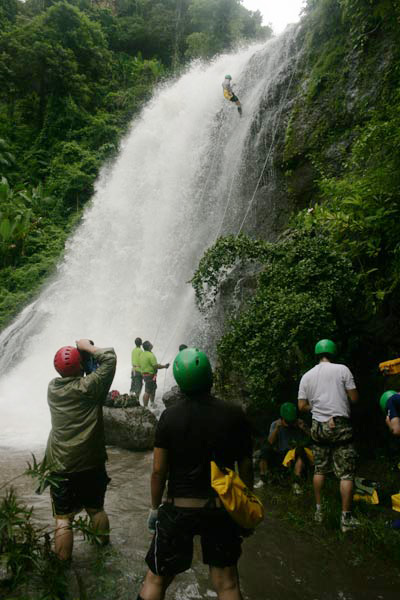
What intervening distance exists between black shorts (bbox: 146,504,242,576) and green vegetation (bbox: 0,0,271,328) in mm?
17808

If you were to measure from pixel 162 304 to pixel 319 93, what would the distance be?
24.2 feet

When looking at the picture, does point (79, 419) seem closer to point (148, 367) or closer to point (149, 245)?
point (148, 367)

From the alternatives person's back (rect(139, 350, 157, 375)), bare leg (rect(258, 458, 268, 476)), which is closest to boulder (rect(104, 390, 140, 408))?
person's back (rect(139, 350, 157, 375))

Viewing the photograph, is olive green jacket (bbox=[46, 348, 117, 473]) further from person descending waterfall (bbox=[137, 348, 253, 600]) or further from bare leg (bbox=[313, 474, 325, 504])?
bare leg (bbox=[313, 474, 325, 504])

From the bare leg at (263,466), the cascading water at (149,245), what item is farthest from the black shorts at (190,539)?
the cascading water at (149,245)

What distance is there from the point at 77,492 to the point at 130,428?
3769 millimetres

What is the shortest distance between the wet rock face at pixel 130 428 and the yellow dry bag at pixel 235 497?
4.97 meters

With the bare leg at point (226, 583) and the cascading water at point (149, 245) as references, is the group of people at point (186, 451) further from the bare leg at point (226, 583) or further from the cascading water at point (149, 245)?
the cascading water at point (149, 245)

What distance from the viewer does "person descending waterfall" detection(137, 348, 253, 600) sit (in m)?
2.38

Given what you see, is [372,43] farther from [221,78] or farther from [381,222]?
[221,78]

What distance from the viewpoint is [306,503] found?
4852 millimetres

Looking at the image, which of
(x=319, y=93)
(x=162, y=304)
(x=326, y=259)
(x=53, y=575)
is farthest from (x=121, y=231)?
(x=53, y=575)

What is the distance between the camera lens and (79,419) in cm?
349

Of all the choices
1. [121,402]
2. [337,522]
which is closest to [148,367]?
[121,402]
